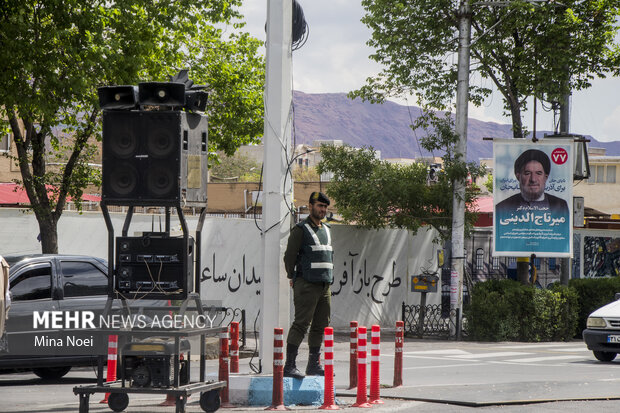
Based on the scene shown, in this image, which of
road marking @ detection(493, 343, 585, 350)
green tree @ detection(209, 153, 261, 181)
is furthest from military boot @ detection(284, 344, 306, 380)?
green tree @ detection(209, 153, 261, 181)

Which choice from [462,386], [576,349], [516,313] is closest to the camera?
[462,386]

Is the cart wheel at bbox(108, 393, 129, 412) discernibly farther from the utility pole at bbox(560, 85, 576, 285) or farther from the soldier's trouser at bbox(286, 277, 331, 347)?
the utility pole at bbox(560, 85, 576, 285)

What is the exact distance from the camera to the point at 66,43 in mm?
16672

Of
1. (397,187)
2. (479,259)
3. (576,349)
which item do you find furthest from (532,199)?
(479,259)

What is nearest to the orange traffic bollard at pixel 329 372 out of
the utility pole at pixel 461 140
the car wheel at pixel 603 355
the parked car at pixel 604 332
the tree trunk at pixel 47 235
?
the parked car at pixel 604 332

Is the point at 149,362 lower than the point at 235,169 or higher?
lower

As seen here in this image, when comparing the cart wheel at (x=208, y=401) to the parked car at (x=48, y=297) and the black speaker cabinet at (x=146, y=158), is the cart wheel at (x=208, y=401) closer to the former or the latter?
the black speaker cabinet at (x=146, y=158)

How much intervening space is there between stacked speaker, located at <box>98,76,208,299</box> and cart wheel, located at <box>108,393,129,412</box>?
1043mm

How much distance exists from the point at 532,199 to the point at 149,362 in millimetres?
15196

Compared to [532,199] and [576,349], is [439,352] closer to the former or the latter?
A: [576,349]

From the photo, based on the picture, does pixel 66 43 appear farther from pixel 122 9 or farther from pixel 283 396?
pixel 283 396

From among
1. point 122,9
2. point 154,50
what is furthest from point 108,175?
point 154,50

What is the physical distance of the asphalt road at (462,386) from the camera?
10688 millimetres

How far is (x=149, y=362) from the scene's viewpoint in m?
9.53
